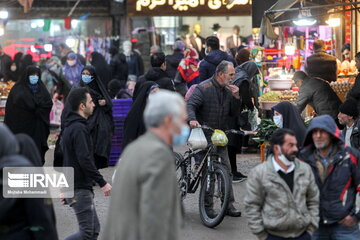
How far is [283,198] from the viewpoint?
21.4 ft

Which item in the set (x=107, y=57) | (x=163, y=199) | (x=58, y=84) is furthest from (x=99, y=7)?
(x=163, y=199)

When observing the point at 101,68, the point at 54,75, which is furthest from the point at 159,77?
the point at 54,75

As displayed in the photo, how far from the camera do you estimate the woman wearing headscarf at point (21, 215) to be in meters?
Result: 5.68

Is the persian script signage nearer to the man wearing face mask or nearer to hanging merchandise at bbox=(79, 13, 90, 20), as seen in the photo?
hanging merchandise at bbox=(79, 13, 90, 20)

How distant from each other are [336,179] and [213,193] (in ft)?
11.8

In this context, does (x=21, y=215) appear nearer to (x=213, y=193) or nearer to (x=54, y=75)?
(x=213, y=193)

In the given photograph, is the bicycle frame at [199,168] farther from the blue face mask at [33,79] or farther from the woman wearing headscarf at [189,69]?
the woman wearing headscarf at [189,69]

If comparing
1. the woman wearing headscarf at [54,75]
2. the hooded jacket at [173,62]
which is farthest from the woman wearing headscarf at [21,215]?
the woman wearing headscarf at [54,75]

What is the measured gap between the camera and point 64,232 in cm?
1014

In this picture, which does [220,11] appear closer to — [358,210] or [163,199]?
[358,210]

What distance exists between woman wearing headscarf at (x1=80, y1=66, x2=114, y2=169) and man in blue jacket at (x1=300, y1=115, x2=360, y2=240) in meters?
5.80

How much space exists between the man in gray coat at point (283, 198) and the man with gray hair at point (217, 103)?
13.4ft

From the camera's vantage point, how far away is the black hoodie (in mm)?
7988

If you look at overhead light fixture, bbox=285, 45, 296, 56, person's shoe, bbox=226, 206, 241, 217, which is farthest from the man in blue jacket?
overhead light fixture, bbox=285, 45, 296, 56
